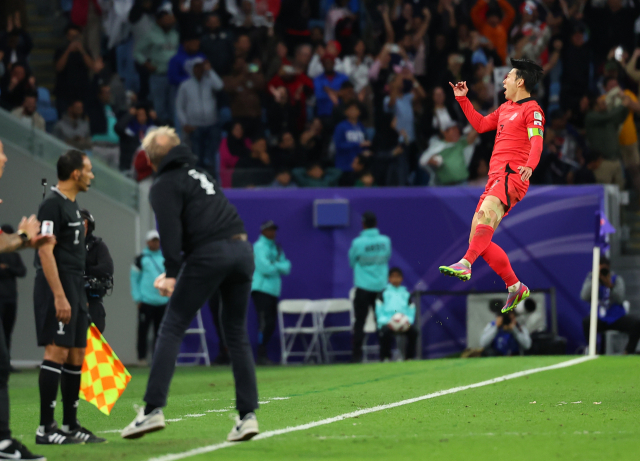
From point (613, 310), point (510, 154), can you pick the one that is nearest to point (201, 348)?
point (613, 310)

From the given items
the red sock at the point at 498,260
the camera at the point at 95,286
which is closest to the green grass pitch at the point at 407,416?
the camera at the point at 95,286

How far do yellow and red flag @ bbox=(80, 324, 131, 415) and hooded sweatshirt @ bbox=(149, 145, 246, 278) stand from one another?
238cm

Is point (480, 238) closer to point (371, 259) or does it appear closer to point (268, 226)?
point (371, 259)

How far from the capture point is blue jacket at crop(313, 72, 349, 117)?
61.4 feet

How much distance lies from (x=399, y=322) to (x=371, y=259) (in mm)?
1129

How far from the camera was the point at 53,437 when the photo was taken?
23.4 ft

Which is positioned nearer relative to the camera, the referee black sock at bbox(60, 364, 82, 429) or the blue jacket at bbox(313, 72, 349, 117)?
the referee black sock at bbox(60, 364, 82, 429)

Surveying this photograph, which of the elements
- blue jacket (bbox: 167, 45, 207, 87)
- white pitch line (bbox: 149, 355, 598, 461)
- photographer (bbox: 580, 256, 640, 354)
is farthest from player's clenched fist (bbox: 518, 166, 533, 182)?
blue jacket (bbox: 167, 45, 207, 87)

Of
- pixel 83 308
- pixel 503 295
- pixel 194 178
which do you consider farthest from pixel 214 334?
pixel 194 178

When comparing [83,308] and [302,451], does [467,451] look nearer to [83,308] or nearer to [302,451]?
[302,451]

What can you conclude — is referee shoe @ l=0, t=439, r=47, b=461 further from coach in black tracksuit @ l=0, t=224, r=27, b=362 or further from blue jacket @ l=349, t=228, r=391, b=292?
blue jacket @ l=349, t=228, r=391, b=292

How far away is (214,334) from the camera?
1823 centimetres

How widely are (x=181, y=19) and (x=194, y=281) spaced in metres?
14.1

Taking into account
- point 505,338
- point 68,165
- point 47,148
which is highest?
point 47,148
